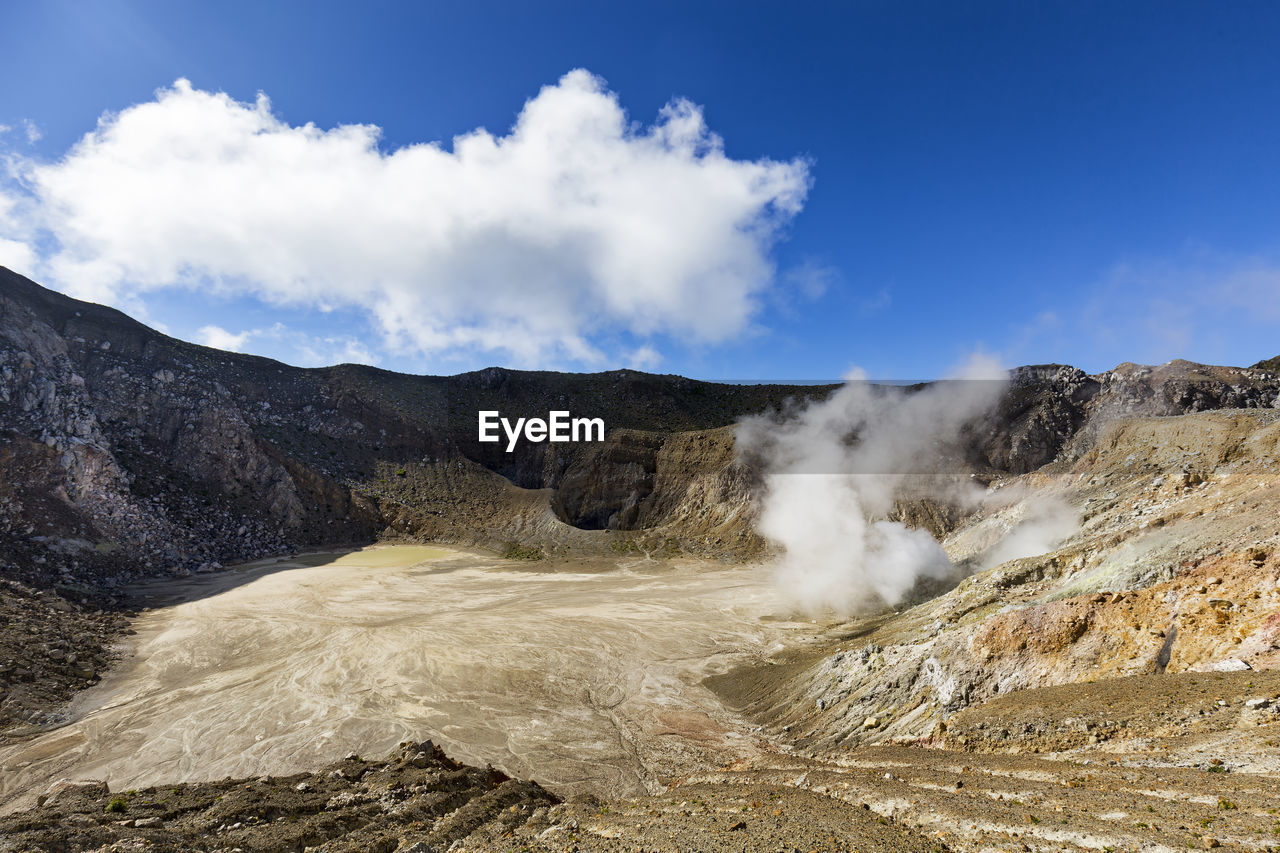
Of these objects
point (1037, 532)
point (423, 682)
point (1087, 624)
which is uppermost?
point (1037, 532)

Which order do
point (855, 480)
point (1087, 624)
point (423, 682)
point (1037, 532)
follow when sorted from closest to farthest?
point (1087, 624)
point (423, 682)
point (1037, 532)
point (855, 480)

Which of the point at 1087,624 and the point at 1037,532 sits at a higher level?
the point at 1037,532

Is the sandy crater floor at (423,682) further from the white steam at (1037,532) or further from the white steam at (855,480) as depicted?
the white steam at (1037,532)

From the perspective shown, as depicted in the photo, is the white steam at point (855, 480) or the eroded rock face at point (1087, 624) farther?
the white steam at point (855, 480)

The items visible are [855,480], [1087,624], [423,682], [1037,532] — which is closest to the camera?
[1087,624]

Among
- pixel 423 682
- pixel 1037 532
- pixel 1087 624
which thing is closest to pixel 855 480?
pixel 1037 532

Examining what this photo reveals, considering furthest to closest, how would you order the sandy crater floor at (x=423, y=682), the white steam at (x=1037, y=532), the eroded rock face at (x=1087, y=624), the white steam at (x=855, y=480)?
the white steam at (x=855, y=480) → the white steam at (x=1037, y=532) → the sandy crater floor at (x=423, y=682) → the eroded rock face at (x=1087, y=624)

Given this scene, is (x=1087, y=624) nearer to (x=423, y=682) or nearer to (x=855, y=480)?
(x=423, y=682)

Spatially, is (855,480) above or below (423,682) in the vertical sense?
above

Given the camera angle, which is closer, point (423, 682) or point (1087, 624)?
point (1087, 624)

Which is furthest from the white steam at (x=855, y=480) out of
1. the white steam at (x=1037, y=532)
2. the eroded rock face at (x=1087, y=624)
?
the eroded rock face at (x=1087, y=624)

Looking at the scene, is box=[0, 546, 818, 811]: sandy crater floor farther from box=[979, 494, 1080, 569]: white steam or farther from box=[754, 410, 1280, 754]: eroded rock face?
box=[979, 494, 1080, 569]: white steam
